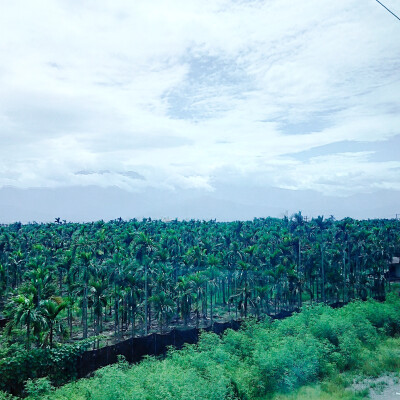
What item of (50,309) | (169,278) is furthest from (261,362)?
(169,278)

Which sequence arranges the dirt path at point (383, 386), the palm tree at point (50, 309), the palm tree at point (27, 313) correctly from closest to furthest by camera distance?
the dirt path at point (383, 386) → the palm tree at point (27, 313) → the palm tree at point (50, 309)

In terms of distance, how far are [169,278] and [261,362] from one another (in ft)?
104

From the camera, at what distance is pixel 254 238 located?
93.6 metres

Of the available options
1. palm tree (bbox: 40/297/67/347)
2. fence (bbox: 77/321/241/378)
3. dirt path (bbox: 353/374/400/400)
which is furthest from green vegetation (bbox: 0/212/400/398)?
dirt path (bbox: 353/374/400/400)

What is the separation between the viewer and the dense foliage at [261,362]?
2469 cm

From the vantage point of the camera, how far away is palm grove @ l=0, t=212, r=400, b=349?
158 feet

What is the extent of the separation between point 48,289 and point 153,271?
16091 mm

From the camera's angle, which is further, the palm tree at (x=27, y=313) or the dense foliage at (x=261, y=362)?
the palm tree at (x=27, y=313)

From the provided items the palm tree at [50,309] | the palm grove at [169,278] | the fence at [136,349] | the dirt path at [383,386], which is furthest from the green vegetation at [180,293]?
the dirt path at [383,386]

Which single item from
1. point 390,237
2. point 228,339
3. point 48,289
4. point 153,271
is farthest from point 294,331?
point 390,237

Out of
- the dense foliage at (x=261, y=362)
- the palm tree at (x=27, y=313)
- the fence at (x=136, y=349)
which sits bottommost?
the fence at (x=136, y=349)

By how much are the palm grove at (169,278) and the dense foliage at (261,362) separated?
11.2m

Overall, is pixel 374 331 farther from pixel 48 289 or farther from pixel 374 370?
pixel 48 289

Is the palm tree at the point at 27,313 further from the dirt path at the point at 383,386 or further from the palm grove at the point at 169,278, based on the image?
the dirt path at the point at 383,386
